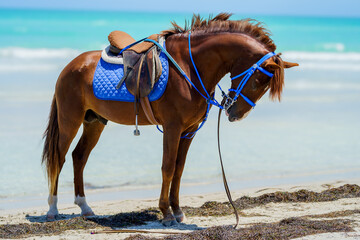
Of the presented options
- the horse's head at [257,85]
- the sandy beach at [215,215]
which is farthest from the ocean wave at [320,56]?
the horse's head at [257,85]

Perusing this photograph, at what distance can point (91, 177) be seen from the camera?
6746mm

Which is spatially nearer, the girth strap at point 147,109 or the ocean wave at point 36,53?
the girth strap at point 147,109

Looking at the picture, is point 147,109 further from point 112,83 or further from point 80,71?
point 80,71

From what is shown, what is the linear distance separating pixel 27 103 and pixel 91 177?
5.99m

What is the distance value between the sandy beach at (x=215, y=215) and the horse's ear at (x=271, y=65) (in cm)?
139

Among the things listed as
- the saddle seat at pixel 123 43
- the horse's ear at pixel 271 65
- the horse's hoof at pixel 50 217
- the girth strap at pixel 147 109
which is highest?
the saddle seat at pixel 123 43

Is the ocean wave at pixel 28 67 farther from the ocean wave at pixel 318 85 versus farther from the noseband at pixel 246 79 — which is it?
the noseband at pixel 246 79

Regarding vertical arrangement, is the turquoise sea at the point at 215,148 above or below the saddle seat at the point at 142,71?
below

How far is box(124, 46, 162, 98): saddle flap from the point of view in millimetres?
4480

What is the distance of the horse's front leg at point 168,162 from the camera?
449 cm

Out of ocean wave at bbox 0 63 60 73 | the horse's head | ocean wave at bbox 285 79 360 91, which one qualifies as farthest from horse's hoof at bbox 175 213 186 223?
ocean wave at bbox 0 63 60 73

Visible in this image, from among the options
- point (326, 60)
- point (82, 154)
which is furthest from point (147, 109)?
point (326, 60)

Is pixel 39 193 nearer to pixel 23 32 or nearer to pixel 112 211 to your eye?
pixel 112 211

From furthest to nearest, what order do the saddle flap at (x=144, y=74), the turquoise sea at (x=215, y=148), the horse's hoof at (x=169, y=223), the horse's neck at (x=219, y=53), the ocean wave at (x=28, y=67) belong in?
1. the ocean wave at (x=28, y=67)
2. the turquoise sea at (x=215, y=148)
3. the horse's hoof at (x=169, y=223)
4. the saddle flap at (x=144, y=74)
5. the horse's neck at (x=219, y=53)
